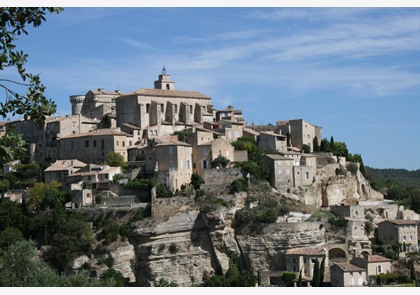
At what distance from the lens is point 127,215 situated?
50.2 meters

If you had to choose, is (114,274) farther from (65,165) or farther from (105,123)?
(105,123)

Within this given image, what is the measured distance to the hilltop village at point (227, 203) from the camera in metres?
47.8

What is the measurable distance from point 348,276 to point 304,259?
3151 mm

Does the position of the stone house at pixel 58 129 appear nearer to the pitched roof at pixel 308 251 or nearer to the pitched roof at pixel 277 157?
the pitched roof at pixel 277 157

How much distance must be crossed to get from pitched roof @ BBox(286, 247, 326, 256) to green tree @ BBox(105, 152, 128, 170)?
1254 centimetres

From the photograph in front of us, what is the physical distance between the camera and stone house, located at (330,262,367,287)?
143 ft

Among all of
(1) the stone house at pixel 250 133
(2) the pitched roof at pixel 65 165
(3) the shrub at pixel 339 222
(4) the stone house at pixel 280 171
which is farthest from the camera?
(1) the stone house at pixel 250 133

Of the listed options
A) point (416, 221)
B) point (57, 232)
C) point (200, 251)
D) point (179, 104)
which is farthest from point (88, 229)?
point (416, 221)

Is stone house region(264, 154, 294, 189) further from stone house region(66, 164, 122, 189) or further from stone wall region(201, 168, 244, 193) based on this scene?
stone house region(66, 164, 122, 189)

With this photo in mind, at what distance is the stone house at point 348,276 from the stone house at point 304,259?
133 cm

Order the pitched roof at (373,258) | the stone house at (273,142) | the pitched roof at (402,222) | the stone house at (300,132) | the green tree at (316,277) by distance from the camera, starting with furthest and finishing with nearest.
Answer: the stone house at (300,132)
the stone house at (273,142)
the pitched roof at (402,222)
the pitched roof at (373,258)
the green tree at (316,277)

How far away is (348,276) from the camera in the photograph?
144 feet

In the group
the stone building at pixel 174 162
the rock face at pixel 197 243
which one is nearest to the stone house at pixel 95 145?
the stone building at pixel 174 162

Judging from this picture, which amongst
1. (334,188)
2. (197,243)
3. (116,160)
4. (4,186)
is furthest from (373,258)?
(4,186)
